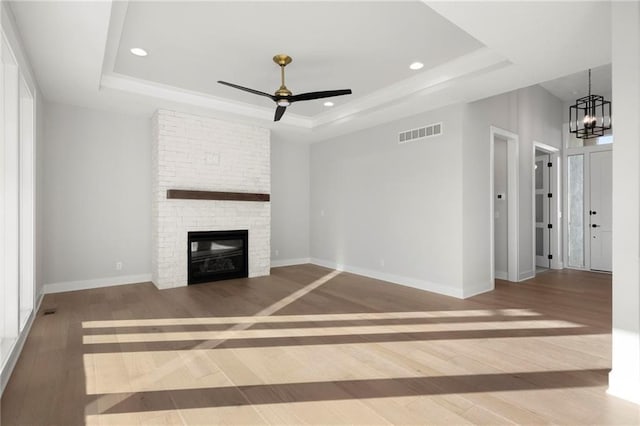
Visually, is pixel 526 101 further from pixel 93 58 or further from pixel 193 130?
pixel 93 58

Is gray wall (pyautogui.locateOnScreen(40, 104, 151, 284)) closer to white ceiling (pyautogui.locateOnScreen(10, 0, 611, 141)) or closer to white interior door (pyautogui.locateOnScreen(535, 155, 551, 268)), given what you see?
white ceiling (pyautogui.locateOnScreen(10, 0, 611, 141))

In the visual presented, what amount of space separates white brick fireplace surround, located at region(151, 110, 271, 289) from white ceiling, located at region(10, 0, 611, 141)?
420 millimetres

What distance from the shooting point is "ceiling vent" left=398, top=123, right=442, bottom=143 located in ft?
16.0

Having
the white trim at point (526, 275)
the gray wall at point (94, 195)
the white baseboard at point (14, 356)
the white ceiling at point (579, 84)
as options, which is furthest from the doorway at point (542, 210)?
the white baseboard at point (14, 356)

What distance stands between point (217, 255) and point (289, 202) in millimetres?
2146

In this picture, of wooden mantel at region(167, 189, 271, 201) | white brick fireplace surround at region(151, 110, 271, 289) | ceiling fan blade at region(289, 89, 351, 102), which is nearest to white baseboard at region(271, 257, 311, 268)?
white brick fireplace surround at region(151, 110, 271, 289)

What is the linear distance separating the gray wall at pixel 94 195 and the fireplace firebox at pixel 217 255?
81cm

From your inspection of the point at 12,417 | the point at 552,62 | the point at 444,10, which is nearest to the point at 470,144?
the point at 552,62

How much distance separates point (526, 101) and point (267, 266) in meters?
5.40

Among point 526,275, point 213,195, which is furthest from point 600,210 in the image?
point 213,195

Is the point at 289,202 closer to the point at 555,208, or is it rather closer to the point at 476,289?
the point at 476,289

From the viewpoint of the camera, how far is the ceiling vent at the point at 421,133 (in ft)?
16.0

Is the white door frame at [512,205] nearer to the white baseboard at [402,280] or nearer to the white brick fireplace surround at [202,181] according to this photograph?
the white baseboard at [402,280]

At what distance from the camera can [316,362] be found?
2.61 meters
